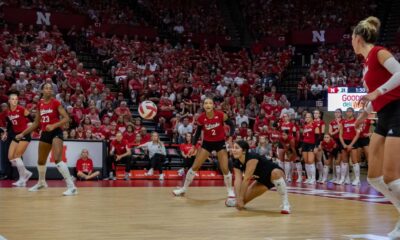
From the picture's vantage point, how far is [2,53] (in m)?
20.0

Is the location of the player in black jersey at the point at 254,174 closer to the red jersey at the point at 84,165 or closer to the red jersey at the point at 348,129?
the red jersey at the point at 348,129

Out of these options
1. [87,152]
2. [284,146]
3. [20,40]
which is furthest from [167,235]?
[20,40]

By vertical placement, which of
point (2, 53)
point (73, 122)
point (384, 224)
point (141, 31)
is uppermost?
point (141, 31)

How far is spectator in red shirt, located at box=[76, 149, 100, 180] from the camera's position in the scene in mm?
16188

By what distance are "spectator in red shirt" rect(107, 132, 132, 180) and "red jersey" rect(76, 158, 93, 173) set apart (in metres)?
0.83

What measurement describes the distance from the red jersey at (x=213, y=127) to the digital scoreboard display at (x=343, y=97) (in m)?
13.2

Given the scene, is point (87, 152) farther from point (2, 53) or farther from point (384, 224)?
point (384, 224)

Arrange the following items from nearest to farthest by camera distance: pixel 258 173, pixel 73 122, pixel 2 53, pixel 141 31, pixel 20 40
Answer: pixel 258 173 < pixel 73 122 < pixel 2 53 < pixel 20 40 < pixel 141 31

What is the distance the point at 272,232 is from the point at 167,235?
3.79 feet

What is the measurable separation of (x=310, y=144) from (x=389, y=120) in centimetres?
1137

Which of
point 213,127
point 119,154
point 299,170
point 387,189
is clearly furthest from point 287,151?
point 387,189

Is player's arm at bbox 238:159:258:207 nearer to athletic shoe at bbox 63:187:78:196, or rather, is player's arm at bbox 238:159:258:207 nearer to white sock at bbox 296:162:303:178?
athletic shoe at bbox 63:187:78:196

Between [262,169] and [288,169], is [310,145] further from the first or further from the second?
[262,169]

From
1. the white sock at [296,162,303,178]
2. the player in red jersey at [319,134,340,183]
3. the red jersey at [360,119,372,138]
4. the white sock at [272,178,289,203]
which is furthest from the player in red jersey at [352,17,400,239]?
the white sock at [296,162,303,178]
